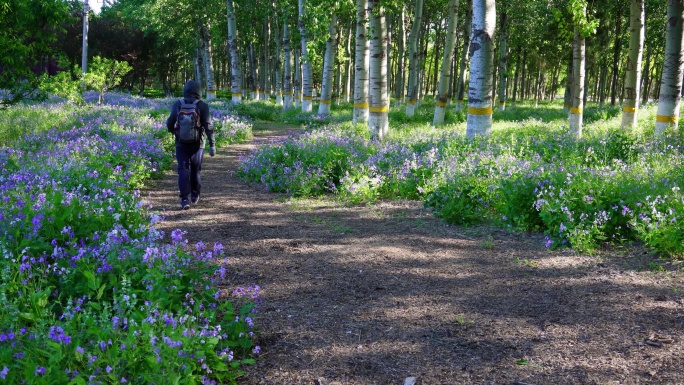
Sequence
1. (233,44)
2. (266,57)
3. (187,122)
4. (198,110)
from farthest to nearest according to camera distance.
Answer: (266,57) < (233,44) < (198,110) < (187,122)

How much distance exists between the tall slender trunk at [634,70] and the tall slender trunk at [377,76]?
24.0 feet

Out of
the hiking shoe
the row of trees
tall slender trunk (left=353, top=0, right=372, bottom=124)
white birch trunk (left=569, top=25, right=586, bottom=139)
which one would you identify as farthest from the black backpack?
white birch trunk (left=569, top=25, right=586, bottom=139)

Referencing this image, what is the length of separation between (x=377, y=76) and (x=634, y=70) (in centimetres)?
822

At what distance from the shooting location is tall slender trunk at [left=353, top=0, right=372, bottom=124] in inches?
627

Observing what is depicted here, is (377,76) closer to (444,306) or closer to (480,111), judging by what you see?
(480,111)

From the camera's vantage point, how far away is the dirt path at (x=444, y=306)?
11.8 feet

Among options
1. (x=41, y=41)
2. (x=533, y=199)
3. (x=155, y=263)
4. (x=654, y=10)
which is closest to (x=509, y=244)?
(x=533, y=199)

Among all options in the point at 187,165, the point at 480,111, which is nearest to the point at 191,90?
the point at 187,165

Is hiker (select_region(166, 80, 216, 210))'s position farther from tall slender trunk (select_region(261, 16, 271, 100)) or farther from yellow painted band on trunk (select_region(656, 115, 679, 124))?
tall slender trunk (select_region(261, 16, 271, 100))

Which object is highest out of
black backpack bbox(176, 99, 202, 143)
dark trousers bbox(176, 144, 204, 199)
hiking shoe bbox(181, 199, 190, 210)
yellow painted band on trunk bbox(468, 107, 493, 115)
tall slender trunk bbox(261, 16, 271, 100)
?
tall slender trunk bbox(261, 16, 271, 100)

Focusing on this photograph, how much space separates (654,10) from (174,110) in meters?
31.7

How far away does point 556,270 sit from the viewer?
Answer: 556cm

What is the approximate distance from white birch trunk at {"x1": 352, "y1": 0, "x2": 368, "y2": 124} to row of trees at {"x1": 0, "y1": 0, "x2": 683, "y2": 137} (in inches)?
1.4

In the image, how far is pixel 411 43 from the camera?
27.4 meters
